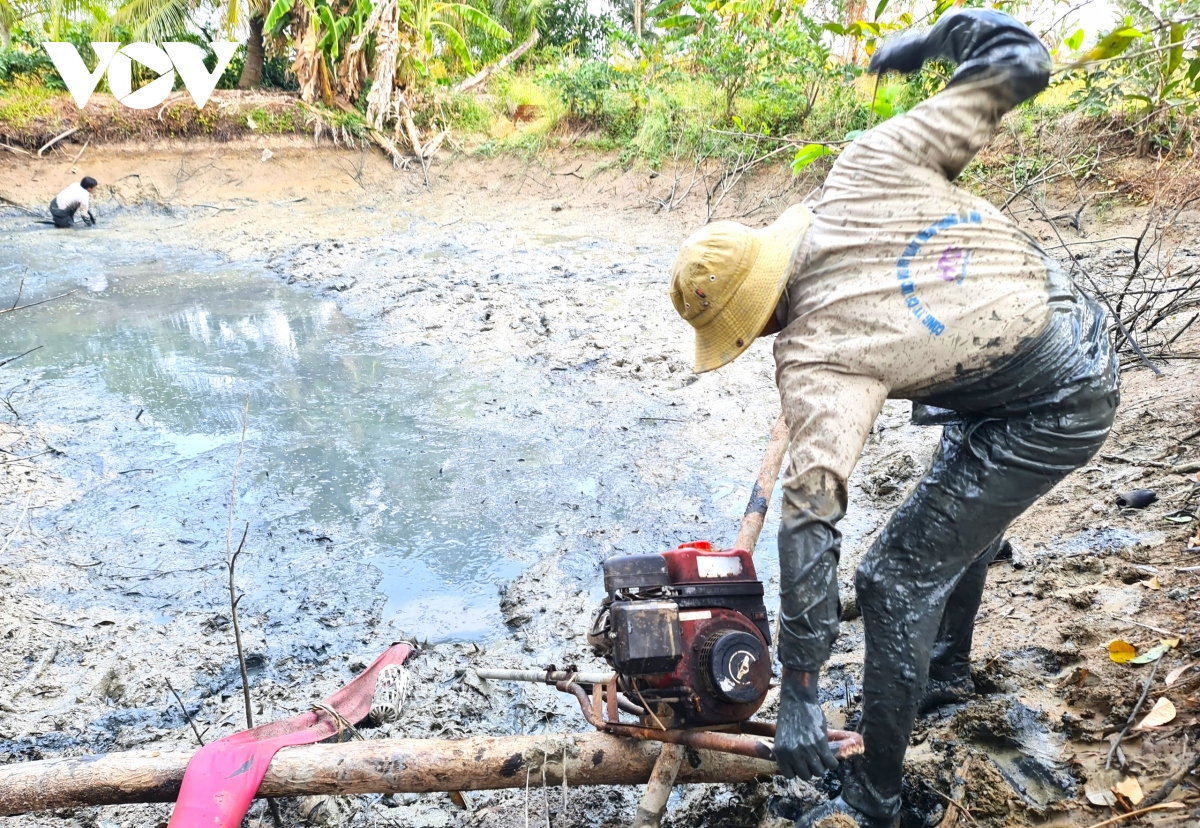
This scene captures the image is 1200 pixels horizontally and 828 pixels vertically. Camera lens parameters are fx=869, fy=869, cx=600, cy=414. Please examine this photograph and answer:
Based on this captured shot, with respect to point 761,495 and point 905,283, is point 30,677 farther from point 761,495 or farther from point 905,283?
point 905,283

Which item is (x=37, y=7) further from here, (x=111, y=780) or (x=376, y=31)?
(x=111, y=780)

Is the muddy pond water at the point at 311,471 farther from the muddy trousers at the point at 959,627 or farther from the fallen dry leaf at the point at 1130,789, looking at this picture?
the fallen dry leaf at the point at 1130,789

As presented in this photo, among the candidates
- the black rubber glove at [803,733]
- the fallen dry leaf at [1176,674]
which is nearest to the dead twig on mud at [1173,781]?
the fallen dry leaf at [1176,674]

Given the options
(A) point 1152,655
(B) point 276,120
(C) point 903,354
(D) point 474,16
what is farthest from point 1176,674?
(B) point 276,120

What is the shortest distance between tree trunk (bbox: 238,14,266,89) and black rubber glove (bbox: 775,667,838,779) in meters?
17.7

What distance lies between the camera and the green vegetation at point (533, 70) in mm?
11430

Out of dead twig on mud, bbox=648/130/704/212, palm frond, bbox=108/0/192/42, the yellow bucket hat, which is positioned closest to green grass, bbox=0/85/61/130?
palm frond, bbox=108/0/192/42

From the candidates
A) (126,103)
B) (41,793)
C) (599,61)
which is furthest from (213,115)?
(41,793)

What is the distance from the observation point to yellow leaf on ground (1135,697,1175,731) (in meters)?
2.36

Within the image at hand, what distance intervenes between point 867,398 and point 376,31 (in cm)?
1509

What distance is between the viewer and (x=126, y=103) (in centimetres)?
1494

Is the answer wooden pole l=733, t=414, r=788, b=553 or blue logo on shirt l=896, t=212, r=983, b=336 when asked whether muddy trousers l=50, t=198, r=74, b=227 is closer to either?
wooden pole l=733, t=414, r=788, b=553

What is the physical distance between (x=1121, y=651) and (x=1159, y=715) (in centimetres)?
36

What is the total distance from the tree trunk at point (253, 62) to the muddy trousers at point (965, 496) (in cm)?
1751
